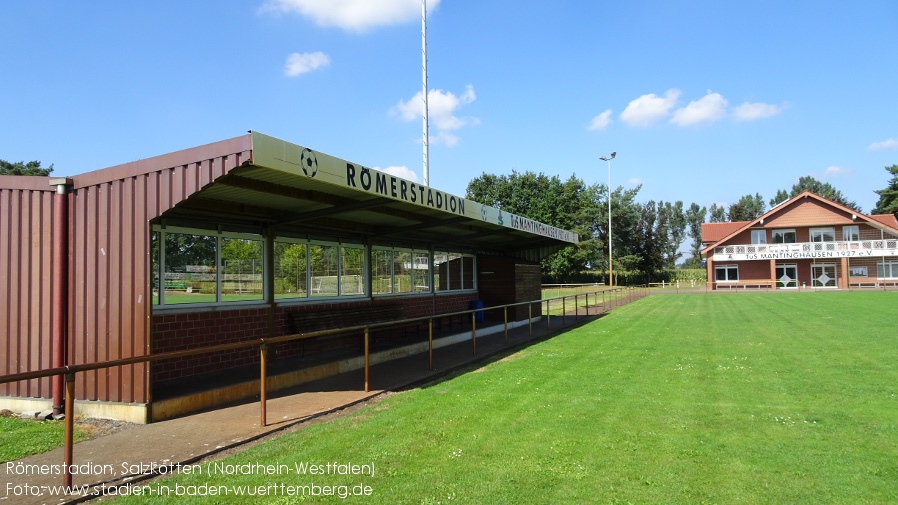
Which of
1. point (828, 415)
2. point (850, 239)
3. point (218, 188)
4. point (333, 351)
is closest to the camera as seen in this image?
point (828, 415)

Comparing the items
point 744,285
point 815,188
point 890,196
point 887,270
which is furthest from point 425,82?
point 815,188

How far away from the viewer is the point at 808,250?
4569 cm

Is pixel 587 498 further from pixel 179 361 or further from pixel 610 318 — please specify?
pixel 610 318

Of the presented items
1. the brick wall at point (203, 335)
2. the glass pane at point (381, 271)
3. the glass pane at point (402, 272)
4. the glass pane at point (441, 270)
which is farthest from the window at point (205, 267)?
the glass pane at point (441, 270)

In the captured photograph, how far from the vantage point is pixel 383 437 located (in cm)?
541

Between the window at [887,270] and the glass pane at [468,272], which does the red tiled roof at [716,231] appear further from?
the glass pane at [468,272]

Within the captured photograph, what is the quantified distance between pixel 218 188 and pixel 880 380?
31.5 ft

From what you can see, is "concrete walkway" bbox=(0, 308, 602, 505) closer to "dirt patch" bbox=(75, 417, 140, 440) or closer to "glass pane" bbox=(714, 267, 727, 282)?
"dirt patch" bbox=(75, 417, 140, 440)

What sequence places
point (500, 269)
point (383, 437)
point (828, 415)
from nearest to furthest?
point (383, 437), point (828, 415), point (500, 269)

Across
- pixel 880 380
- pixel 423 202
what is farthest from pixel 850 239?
pixel 423 202

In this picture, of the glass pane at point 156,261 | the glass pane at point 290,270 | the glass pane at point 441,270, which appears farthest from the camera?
the glass pane at point 441,270

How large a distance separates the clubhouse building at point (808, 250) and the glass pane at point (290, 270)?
45.7 meters

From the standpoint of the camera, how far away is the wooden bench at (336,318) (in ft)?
33.3

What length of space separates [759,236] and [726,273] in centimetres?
430
